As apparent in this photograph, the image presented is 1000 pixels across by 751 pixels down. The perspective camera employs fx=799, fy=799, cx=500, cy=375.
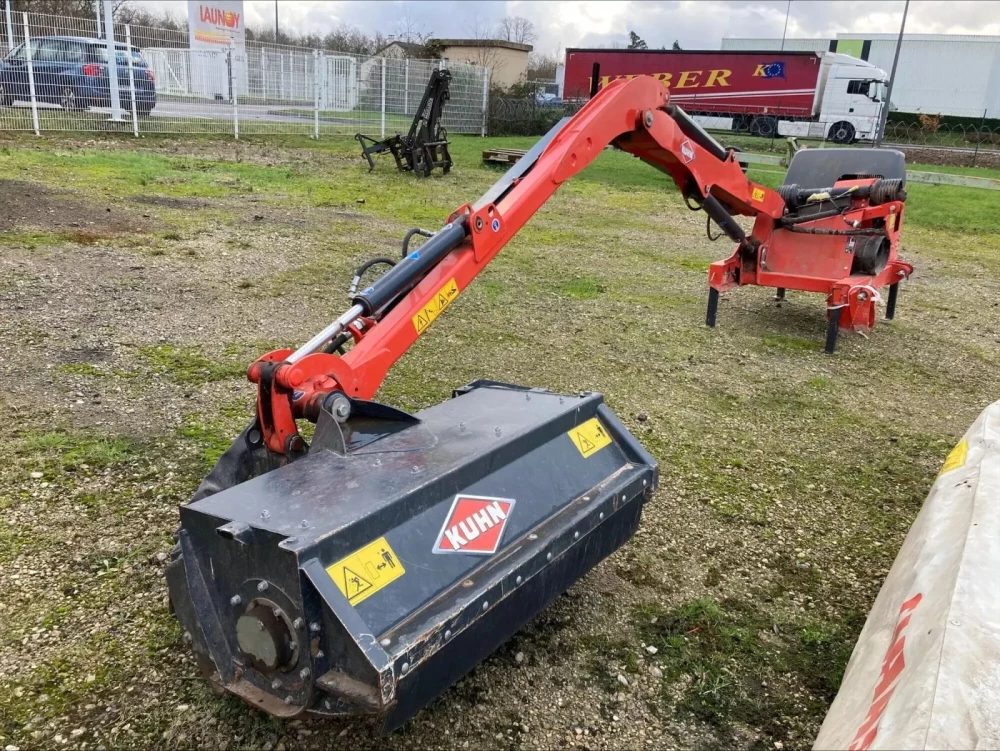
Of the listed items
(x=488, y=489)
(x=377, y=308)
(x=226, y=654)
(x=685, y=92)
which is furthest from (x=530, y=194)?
(x=685, y=92)

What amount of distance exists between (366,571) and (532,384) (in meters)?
3.02

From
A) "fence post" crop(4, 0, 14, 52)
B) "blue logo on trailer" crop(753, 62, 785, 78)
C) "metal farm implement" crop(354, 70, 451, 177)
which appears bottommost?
"metal farm implement" crop(354, 70, 451, 177)

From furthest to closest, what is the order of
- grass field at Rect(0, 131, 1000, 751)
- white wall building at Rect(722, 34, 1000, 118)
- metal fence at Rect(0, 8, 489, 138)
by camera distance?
white wall building at Rect(722, 34, 1000, 118), metal fence at Rect(0, 8, 489, 138), grass field at Rect(0, 131, 1000, 751)

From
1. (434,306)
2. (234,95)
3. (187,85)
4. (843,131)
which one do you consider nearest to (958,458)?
(434,306)

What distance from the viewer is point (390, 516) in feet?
6.68

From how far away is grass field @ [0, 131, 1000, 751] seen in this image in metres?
2.35

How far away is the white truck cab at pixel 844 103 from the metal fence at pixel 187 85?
13444 millimetres

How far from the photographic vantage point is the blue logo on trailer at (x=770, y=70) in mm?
27141

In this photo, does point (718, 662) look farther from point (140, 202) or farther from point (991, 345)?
point (140, 202)

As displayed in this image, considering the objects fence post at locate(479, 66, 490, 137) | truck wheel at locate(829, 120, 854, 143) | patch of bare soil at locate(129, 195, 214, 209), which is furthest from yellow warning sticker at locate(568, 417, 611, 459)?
truck wheel at locate(829, 120, 854, 143)

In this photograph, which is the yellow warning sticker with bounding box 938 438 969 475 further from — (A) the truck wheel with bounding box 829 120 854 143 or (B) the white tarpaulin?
(A) the truck wheel with bounding box 829 120 854 143

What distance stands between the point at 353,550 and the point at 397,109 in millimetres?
17892

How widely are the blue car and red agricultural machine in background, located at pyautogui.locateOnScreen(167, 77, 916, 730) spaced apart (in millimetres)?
12851

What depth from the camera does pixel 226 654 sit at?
2.03m
